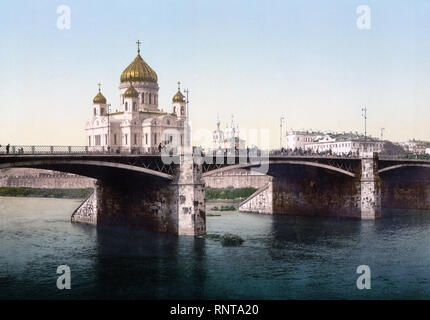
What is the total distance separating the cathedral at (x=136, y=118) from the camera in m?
88.2

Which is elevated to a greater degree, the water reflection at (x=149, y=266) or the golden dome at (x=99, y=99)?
the golden dome at (x=99, y=99)

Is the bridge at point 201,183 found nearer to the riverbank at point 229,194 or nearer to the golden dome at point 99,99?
the riverbank at point 229,194

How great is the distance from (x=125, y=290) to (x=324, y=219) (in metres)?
35.4

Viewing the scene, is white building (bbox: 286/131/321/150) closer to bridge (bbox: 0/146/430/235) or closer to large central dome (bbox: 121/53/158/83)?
large central dome (bbox: 121/53/158/83)

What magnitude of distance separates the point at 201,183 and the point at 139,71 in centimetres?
4816

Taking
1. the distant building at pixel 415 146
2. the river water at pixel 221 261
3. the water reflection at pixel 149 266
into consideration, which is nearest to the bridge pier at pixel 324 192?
the river water at pixel 221 261

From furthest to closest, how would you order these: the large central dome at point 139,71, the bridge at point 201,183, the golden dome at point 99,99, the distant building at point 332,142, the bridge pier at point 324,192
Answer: the distant building at point 332,142 → the golden dome at point 99,99 → the large central dome at point 139,71 → the bridge pier at point 324,192 → the bridge at point 201,183

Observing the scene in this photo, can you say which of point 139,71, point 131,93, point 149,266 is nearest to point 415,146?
point 139,71

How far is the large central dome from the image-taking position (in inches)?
3521

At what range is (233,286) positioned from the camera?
29.8 metres

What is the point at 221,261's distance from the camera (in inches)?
1425

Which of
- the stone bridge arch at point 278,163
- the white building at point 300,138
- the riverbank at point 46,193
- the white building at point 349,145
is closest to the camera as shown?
the stone bridge arch at point 278,163

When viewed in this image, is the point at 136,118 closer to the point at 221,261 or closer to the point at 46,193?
the point at 46,193

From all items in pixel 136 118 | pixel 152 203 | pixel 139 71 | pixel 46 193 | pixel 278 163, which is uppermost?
pixel 139 71
